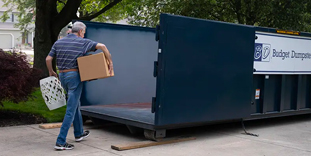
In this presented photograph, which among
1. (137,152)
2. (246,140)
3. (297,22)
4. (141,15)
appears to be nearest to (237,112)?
(246,140)

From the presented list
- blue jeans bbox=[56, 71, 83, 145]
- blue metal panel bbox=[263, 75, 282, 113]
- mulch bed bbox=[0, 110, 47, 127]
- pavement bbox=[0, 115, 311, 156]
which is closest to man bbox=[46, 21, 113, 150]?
blue jeans bbox=[56, 71, 83, 145]

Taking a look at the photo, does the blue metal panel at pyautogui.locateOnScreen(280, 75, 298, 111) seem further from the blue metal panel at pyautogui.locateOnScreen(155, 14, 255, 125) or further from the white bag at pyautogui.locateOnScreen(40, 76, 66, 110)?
the white bag at pyautogui.locateOnScreen(40, 76, 66, 110)

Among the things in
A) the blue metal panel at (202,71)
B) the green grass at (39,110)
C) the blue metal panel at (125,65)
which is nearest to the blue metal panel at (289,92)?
the blue metal panel at (202,71)

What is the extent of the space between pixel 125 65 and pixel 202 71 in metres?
2.47

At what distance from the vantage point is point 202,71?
7.66 m

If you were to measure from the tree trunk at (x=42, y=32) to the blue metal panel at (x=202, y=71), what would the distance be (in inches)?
283

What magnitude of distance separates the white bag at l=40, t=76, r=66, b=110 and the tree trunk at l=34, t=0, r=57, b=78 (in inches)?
272

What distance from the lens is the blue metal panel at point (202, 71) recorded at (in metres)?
7.07

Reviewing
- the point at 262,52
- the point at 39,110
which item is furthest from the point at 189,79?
the point at 39,110

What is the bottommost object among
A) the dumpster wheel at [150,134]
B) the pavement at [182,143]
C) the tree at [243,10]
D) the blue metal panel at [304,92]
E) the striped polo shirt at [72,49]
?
the pavement at [182,143]

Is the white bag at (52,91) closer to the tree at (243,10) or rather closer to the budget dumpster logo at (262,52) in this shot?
the budget dumpster logo at (262,52)

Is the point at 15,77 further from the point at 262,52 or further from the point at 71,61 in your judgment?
the point at 262,52

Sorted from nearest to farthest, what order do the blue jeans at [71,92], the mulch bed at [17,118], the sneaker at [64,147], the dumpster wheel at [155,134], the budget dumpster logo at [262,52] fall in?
the sneaker at [64,147], the blue jeans at [71,92], the dumpster wheel at [155,134], the mulch bed at [17,118], the budget dumpster logo at [262,52]

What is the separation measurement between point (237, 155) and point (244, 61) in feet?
7.65
